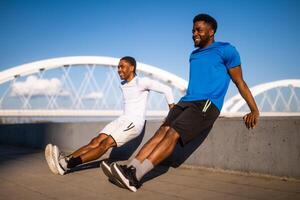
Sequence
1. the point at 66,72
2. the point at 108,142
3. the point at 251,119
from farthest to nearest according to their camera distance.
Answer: the point at 66,72 → the point at 108,142 → the point at 251,119

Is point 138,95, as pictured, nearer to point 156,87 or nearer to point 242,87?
point 156,87

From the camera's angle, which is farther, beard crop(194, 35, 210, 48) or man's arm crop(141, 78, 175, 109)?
man's arm crop(141, 78, 175, 109)

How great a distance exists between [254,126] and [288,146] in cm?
45

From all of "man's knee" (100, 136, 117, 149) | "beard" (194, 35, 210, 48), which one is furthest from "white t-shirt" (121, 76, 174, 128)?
"beard" (194, 35, 210, 48)

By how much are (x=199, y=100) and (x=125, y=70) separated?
4.53ft

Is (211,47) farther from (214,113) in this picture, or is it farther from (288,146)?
(288,146)

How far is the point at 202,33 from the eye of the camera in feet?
11.9

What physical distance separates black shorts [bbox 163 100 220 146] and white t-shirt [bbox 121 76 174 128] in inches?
32.8

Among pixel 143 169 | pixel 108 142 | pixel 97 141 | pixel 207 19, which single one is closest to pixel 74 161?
pixel 97 141

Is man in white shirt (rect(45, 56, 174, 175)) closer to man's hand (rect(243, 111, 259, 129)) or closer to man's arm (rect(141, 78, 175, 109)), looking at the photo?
man's arm (rect(141, 78, 175, 109))

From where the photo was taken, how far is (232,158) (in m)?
4.18

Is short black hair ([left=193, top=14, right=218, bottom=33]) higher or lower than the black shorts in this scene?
higher

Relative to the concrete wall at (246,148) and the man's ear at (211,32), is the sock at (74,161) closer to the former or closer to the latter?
the concrete wall at (246,148)

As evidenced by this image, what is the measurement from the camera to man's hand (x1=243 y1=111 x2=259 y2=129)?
3687mm
